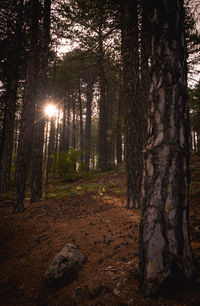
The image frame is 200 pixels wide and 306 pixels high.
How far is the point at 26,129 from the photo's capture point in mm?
5801

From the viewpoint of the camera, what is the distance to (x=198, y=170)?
6.91 metres

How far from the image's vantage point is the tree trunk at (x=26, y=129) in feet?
18.2

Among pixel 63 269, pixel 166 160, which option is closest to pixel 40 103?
pixel 63 269

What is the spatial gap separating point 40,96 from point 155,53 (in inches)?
249

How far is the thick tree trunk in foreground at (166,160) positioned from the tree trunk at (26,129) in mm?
5162

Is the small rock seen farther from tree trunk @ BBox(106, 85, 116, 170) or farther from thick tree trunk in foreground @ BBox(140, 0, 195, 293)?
tree trunk @ BBox(106, 85, 116, 170)

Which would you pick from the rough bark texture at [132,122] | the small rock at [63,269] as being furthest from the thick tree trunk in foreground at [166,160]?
the rough bark texture at [132,122]

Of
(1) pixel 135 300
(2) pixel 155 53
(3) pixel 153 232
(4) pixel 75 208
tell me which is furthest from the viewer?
(4) pixel 75 208

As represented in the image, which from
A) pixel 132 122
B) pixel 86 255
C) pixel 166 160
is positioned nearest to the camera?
A: pixel 166 160

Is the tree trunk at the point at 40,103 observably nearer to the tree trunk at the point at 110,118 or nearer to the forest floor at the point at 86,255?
the forest floor at the point at 86,255

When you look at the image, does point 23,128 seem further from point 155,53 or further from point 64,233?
point 155,53

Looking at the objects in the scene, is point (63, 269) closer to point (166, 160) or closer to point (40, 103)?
point (166, 160)

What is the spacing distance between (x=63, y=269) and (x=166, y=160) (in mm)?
1920

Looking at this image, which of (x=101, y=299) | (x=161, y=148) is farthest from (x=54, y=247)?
(x=161, y=148)
